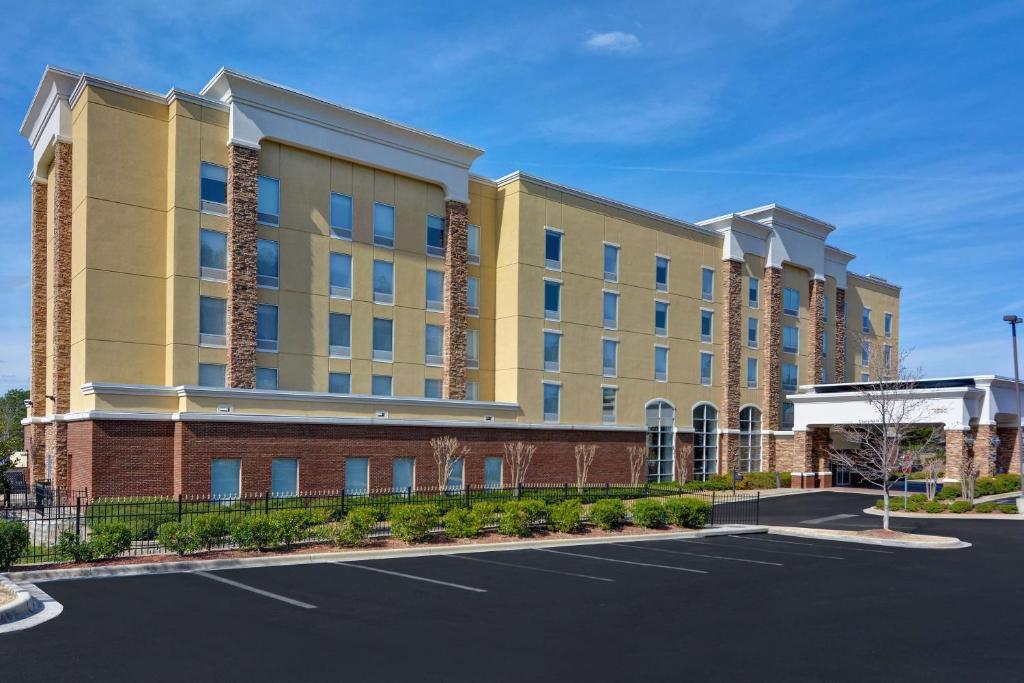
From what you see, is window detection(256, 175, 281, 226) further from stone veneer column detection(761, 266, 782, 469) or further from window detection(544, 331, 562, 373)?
stone veneer column detection(761, 266, 782, 469)

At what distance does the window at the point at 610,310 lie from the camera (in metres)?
45.0

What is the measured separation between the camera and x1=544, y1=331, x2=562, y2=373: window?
42.2m

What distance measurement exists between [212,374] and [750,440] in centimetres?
3392

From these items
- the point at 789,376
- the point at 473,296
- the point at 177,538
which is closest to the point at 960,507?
the point at 789,376

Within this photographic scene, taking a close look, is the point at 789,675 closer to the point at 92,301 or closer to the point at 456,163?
the point at 92,301

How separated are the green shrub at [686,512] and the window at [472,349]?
1654 centimetres

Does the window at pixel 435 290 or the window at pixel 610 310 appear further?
the window at pixel 610 310

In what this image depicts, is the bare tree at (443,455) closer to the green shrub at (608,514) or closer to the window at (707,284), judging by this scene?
the green shrub at (608,514)

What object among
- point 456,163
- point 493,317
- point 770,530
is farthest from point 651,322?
point 770,530

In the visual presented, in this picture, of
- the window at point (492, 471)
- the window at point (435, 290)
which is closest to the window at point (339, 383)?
the window at point (435, 290)

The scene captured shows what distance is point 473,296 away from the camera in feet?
136

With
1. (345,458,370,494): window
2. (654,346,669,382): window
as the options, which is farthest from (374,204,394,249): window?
(654,346,669,382): window

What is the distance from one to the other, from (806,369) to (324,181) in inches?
1431

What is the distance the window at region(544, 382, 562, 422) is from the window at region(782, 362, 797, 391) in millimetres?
20106
